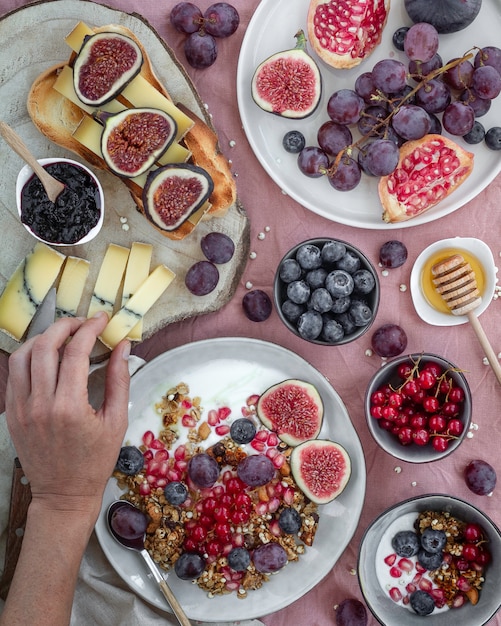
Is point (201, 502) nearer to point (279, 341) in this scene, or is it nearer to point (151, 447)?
point (151, 447)

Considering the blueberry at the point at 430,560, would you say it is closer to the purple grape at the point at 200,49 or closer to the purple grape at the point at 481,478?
the purple grape at the point at 481,478

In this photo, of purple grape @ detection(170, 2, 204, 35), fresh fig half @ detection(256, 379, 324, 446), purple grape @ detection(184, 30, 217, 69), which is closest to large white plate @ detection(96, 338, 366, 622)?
fresh fig half @ detection(256, 379, 324, 446)

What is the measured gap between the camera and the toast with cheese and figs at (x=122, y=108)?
1913 millimetres

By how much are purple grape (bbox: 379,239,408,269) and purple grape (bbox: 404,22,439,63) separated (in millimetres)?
564

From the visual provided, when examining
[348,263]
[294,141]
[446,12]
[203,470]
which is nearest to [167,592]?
[203,470]

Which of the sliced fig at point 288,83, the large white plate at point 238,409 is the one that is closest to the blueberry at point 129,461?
the large white plate at point 238,409

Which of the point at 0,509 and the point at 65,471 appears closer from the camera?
the point at 65,471

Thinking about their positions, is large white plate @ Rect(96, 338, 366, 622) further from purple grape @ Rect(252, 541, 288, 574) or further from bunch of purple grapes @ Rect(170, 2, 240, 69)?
bunch of purple grapes @ Rect(170, 2, 240, 69)

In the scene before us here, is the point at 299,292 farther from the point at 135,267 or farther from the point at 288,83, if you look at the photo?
the point at 288,83

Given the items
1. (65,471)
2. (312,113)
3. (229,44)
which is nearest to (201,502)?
(65,471)

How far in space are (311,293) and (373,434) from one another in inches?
19.0

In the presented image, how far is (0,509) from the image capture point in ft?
6.70

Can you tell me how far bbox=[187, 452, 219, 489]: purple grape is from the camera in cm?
202

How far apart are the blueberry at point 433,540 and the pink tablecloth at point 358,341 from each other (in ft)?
0.54
